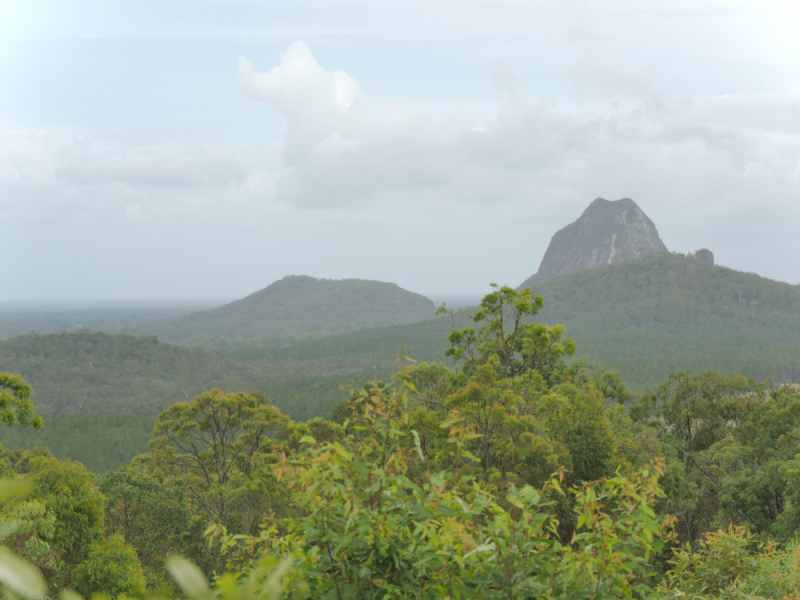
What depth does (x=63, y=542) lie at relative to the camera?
35.8 feet

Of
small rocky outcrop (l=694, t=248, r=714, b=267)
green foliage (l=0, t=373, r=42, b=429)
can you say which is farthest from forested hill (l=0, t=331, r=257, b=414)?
small rocky outcrop (l=694, t=248, r=714, b=267)

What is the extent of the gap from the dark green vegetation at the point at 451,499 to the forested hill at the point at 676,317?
183ft

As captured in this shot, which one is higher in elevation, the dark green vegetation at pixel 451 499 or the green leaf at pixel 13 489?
the green leaf at pixel 13 489

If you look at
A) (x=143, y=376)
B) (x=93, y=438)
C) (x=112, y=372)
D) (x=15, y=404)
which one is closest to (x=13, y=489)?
(x=15, y=404)

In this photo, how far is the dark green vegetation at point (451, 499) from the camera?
9.44 ft

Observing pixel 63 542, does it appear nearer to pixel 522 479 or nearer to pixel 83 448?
pixel 522 479

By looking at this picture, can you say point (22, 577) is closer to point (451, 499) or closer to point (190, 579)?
point (190, 579)

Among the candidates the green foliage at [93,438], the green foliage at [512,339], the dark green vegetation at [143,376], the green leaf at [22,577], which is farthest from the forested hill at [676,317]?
the green leaf at [22,577]

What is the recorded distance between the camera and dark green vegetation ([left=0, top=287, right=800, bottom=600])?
288 cm

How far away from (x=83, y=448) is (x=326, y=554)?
58.8 m

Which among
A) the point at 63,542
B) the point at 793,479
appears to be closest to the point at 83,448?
the point at 63,542

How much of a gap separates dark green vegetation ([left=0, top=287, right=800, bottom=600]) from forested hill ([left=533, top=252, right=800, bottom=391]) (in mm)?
55785

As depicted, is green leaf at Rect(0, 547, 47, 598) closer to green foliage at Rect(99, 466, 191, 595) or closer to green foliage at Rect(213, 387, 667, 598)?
green foliage at Rect(213, 387, 667, 598)

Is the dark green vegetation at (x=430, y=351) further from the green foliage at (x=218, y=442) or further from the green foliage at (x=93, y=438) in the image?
the green foliage at (x=218, y=442)
